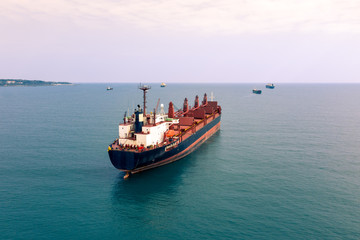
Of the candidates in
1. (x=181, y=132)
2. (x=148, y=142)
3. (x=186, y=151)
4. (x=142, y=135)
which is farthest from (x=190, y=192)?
(x=181, y=132)

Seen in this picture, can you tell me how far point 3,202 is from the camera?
32.4 meters

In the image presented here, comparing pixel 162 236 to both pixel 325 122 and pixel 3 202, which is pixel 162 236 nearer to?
pixel 3 202

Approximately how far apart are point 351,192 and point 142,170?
108 ft

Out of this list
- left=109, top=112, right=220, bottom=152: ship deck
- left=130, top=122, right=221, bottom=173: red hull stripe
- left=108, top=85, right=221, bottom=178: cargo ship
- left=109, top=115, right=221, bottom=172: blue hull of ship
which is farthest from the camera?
left=130, top=122, right=221, bottom=173: red hull stripe

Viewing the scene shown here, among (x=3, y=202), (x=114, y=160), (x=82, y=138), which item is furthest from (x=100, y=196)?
(x=82, y=138)

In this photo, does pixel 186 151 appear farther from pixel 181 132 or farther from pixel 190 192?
pixel 190 192

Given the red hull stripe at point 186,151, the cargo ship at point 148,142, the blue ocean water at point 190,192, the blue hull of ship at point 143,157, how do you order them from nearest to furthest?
the blue ocean water at point 190,192 < the blue hull of ship at point 143,157 < the cargo ship at point 148,142 < the red hull stripe at point 186,151

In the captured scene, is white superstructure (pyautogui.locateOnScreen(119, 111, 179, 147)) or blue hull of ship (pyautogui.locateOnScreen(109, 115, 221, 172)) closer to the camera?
blue hull of ship (pyautogui.locateOnScreen(109, 115, 221, 172))

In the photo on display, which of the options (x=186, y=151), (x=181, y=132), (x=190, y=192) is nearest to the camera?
(x=190, y=192)

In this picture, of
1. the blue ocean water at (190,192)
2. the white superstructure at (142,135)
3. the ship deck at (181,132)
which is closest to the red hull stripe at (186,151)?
the blue ocean water at (190,192)

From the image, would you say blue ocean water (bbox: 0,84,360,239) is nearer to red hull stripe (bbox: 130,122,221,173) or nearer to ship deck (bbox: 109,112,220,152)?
red hull stripe (bbox: 130,122,221,173)

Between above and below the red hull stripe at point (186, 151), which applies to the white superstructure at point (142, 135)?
above

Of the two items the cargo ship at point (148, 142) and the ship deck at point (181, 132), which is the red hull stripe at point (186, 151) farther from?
the ship deck at point (181, 132)

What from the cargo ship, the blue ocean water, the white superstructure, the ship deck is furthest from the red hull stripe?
the white superstructure
